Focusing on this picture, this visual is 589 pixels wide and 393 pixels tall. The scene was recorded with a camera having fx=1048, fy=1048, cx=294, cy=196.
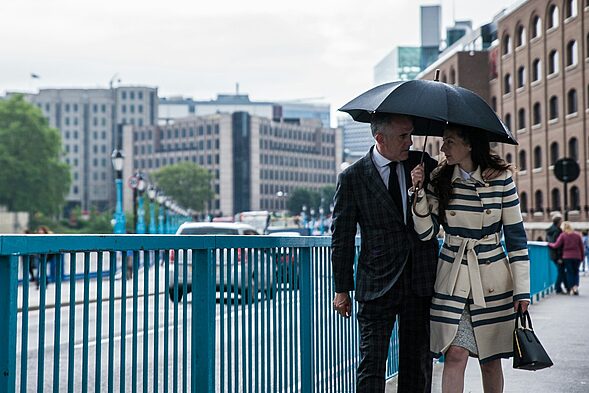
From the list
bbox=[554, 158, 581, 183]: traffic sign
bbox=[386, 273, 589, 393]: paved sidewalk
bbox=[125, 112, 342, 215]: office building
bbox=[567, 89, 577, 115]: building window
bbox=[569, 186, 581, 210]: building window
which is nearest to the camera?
bbox=[386, 273, 589, 393]: paved sidewalk

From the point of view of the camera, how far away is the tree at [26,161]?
103812 millimetres

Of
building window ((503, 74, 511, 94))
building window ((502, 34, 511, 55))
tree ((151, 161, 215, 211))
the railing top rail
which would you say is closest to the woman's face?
the railing top rail

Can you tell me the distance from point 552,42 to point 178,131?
140 meters

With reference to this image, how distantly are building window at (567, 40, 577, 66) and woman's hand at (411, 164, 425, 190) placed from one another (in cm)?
5918

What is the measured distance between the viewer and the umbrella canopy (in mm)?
5137

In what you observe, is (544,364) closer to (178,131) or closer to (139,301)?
(139,301)

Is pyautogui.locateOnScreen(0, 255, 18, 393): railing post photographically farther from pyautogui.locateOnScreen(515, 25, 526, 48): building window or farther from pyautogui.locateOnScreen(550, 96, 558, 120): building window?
pyautogui.locateOnScreen(515, 25, 526, 48): building window

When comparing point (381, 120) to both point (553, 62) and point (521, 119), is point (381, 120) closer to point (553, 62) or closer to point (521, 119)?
point (553, 62)

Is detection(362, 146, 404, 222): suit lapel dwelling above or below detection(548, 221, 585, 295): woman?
above

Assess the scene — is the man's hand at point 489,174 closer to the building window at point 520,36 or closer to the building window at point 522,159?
the building window at point 522,159

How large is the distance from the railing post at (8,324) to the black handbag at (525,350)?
282 centimetres

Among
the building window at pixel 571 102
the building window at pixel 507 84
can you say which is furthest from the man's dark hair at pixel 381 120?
the building window at pixel 507 84

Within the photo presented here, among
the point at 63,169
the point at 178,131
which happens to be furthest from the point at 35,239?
the point at 178,131

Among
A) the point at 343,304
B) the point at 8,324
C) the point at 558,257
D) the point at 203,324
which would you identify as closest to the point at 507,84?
the point at 558,257
